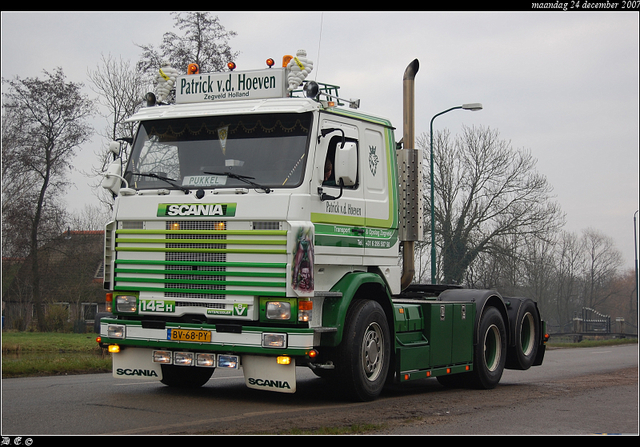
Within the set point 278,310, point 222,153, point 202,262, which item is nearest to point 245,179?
point 222,153

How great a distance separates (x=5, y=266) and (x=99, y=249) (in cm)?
494

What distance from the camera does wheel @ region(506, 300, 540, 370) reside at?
41.2ft

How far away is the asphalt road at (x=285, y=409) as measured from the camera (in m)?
7.00

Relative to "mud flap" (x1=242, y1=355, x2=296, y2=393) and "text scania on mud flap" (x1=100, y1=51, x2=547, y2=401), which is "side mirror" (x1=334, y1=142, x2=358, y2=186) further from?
"mud flap" (x1=242, y1=355, x2=296, y2=393)

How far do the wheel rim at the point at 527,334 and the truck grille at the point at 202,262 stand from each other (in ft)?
20.4

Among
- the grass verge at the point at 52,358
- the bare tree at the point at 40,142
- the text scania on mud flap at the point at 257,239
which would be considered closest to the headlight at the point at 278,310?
the text scania on mud flap at the point at 257,239

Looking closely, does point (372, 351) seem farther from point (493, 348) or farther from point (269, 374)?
point (493, 348)

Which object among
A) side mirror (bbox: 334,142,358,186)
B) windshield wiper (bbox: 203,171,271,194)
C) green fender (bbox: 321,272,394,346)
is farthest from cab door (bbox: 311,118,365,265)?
windshield wiper (bbox: 203,171,271,194)

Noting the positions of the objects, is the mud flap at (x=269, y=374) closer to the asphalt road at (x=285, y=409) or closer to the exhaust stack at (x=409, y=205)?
the asphalt road at (x=285, y=409)

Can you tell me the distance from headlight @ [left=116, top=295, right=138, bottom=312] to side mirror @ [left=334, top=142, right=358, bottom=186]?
8.88ft

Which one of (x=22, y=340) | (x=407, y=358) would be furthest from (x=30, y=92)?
(x=407, y=358)

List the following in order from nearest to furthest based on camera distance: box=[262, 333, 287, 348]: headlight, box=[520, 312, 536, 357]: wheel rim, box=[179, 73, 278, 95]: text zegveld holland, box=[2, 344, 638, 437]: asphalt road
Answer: box=[2, 344, 638, 437]: asphalt road → box=[262, 333, 287, 348]: headlight → box=[179, 73, 278, 95]: text zegveld holland → box=[520, 312, 536, 357]: wheel rim

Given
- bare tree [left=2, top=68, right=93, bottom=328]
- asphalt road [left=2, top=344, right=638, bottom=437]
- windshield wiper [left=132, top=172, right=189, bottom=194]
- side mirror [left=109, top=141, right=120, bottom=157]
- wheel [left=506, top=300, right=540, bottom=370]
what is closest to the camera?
asphalt road [left=2, top=344, right=638, bottom=437]

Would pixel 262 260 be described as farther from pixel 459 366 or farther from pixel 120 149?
pixel 459 366
